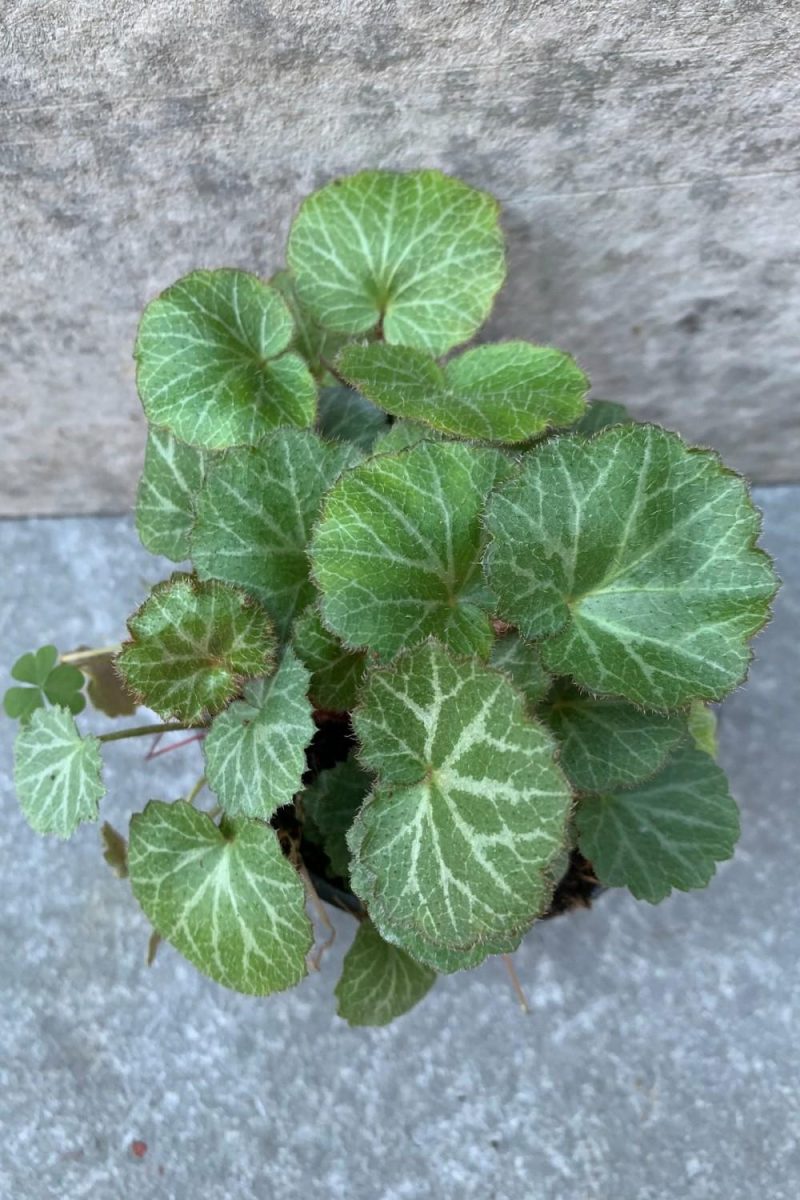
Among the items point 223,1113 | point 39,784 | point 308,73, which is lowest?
point 223,1113

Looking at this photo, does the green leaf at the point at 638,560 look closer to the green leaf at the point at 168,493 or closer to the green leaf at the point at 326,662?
the green leaf at the point at 326,662

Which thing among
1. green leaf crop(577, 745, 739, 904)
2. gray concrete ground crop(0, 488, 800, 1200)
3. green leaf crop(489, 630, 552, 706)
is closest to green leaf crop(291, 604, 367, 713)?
green leaf crop(489, 630, 552, 706)

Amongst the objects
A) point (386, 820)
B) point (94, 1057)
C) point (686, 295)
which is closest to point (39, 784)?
point (386, 820)

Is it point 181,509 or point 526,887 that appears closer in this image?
point 526,887

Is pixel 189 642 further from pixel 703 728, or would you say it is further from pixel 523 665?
pixel 703 728

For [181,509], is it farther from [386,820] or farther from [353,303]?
[386,820]

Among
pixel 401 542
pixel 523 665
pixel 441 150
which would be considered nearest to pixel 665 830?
pixel 523 665

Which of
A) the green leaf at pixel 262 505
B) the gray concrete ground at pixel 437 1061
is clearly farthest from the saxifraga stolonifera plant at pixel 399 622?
the gray concrete ground at pixel 437 1061

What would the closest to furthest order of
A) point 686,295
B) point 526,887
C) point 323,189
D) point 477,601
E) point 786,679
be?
point 526,887, point 477,601, point 323,189, point 686,295, point 786,679
